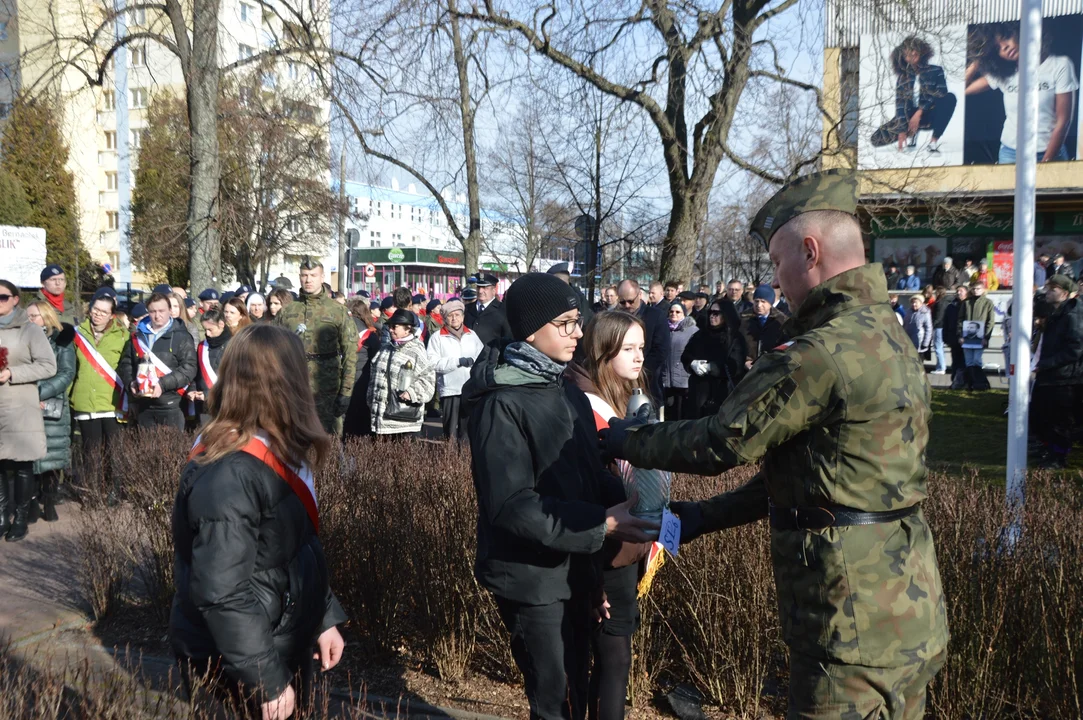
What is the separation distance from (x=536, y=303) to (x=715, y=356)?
852cm

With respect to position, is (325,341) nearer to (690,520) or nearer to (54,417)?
(54,417)

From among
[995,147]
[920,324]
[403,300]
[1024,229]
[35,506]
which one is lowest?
[35,506]

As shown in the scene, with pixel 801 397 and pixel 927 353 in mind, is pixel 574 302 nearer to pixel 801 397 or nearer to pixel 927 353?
pixel 801 397

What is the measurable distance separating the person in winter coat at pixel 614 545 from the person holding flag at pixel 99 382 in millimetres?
6134

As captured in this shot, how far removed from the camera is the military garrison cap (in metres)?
2.41

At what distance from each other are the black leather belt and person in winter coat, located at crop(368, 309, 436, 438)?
671 cm

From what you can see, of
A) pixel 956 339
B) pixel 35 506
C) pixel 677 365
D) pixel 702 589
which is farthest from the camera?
pixel 956 339

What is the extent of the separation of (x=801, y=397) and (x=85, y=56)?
14.5 m

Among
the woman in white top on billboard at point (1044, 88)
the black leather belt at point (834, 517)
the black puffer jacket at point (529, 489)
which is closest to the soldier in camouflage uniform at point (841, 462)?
the black leather belt at point (834, 517)

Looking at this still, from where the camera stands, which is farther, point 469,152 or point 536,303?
point 469,152

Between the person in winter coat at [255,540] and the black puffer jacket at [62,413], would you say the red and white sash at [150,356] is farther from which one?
the person in winter coat at [255,540]

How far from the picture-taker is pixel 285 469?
110 inches

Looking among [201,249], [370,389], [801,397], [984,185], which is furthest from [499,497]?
[984,185]

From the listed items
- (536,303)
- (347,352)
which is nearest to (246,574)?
(536,303)
